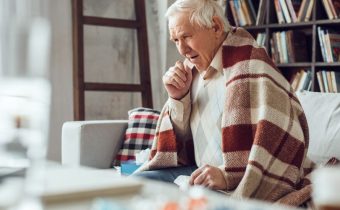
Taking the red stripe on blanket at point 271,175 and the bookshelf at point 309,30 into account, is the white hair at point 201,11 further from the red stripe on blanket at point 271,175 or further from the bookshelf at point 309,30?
the bookshelf at point 309,30

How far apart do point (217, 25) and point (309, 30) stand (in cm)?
189

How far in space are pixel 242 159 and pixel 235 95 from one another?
Answer: 0.21 m

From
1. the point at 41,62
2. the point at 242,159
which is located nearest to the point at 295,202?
the point at 242,159

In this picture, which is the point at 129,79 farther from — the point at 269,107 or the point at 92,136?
the point at 269,107

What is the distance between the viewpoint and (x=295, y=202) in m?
1.72

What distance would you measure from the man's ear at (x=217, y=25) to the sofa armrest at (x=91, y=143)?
34.0 inches

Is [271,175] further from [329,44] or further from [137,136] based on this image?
[329,44]

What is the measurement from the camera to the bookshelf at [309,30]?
11.5 feet

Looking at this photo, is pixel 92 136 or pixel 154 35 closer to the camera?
pixel 92 136

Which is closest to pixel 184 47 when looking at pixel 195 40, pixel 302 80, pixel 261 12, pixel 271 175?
pixel 195 40

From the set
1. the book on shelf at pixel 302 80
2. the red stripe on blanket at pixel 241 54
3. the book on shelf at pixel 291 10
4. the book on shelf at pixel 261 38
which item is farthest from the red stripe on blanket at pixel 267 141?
the book on shelf at pixel 261 38

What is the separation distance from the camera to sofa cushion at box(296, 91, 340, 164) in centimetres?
213

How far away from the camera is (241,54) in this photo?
196cm

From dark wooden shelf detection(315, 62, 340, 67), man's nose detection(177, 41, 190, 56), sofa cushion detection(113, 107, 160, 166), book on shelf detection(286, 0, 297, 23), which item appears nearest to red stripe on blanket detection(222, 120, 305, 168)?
man's nose detection(177, 41, 190, 56)
